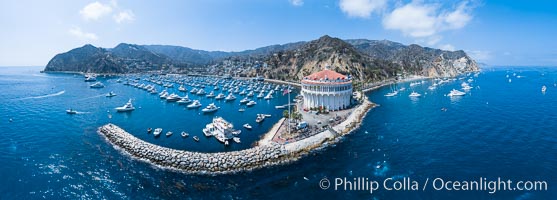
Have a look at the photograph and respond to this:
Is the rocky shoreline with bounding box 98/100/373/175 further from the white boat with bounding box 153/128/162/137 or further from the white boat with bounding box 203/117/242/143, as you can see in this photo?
the white boat with bounding box 203/117/242/143

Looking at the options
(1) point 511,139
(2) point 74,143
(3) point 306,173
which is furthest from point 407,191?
(2) point 74,143

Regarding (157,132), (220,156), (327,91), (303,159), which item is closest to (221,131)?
(220,156)

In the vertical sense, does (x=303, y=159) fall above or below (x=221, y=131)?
below

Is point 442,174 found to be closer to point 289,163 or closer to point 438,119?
point 289,163

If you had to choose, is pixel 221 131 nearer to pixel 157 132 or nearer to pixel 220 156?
pixel 220 156

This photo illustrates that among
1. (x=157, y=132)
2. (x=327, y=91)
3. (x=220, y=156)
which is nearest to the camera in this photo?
(x=220, y=156)

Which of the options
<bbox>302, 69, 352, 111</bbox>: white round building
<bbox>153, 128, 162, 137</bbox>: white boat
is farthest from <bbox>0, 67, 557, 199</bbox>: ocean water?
<bbox>302, 69, 352, 111</bbox>: white round building
